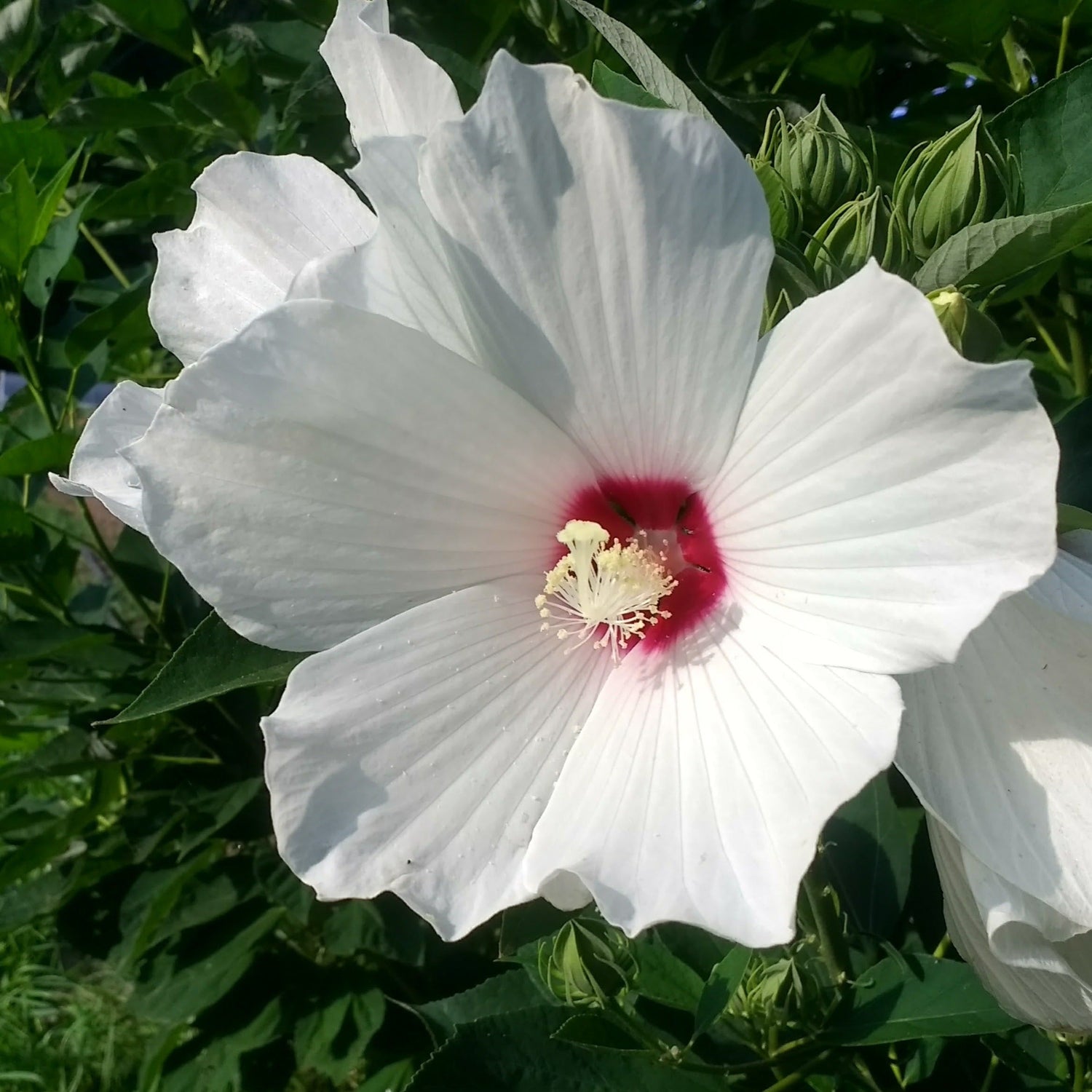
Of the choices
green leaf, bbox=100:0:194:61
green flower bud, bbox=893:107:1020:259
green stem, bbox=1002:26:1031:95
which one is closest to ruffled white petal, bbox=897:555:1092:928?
green flower bud, bbox=893:107:1020:259

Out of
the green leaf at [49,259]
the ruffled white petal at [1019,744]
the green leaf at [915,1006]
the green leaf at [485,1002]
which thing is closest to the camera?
the ruffled white petal at [1019,744]

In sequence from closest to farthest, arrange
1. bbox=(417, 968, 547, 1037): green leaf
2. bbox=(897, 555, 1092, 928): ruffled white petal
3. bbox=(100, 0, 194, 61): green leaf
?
bbox=(897, 555, 1092, 928): ruffled white petal, bbox=(417, 968, 547, 1037): green leaf, bbox=(100, 0, 194, 61): green leaf

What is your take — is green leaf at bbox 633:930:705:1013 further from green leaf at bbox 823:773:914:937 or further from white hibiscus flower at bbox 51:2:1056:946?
white hibiscus flower at bbox 51:2:1056:946

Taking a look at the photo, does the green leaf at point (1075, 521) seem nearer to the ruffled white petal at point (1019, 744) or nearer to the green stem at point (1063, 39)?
the ruffled white petal at point (1019, 744)

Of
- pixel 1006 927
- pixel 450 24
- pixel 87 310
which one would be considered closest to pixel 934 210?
pixel 1006 927

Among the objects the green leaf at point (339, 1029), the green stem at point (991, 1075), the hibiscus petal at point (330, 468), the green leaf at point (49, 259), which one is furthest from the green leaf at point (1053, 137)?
the green leaf at point (339, 1029)

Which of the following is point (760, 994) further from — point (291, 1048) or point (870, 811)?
point (291, 1048)
